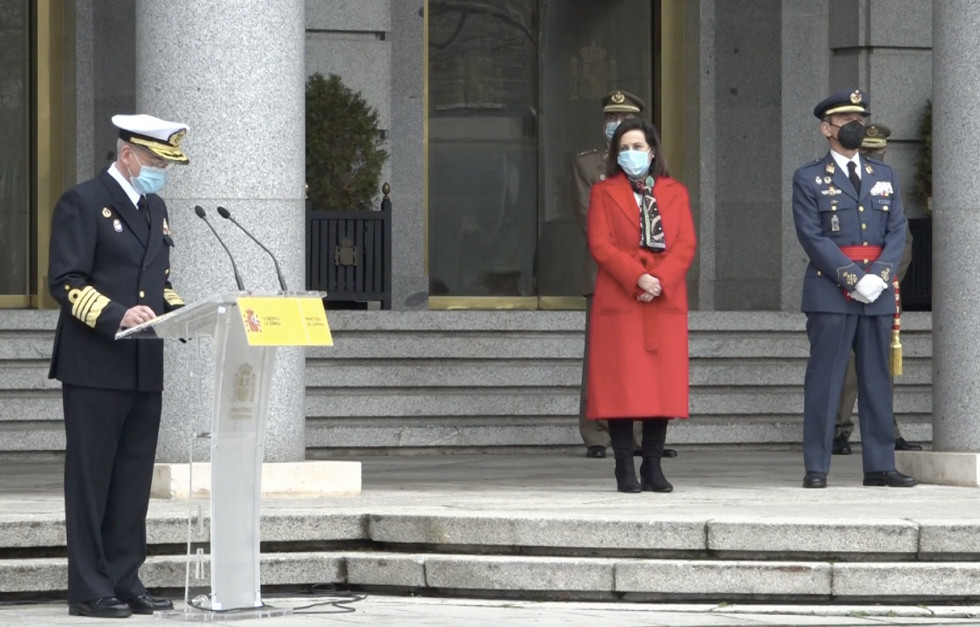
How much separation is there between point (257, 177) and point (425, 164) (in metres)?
7.49

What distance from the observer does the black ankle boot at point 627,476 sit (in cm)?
1041

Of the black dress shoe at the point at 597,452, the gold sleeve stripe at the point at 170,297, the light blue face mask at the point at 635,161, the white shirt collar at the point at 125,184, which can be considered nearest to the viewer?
the white shirt collar at the point at 125,184

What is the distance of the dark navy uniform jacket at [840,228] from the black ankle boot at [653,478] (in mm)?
1236

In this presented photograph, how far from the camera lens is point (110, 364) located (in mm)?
8031

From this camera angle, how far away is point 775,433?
14.0m

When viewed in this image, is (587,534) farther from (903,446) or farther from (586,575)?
(903,446)

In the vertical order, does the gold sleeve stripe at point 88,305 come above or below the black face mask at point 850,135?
below

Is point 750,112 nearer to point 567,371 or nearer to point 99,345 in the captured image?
point 567,371

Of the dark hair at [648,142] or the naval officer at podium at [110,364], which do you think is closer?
the naval officer at podium at [110,364]

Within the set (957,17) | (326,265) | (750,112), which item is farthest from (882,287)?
(750,112)

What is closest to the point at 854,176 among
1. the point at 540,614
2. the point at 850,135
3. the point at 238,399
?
the point at 850,135

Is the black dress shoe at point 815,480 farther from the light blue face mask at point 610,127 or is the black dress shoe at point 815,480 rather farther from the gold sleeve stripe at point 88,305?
the gold sleeve stripe at point 88,305

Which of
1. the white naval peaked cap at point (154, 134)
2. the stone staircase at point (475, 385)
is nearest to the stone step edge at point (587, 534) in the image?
the white naval peaked cap at point (154, 134)

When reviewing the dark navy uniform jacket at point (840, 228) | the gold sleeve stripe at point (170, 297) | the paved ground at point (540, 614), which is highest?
the dark navy uniform jacket at point (840, 228)
